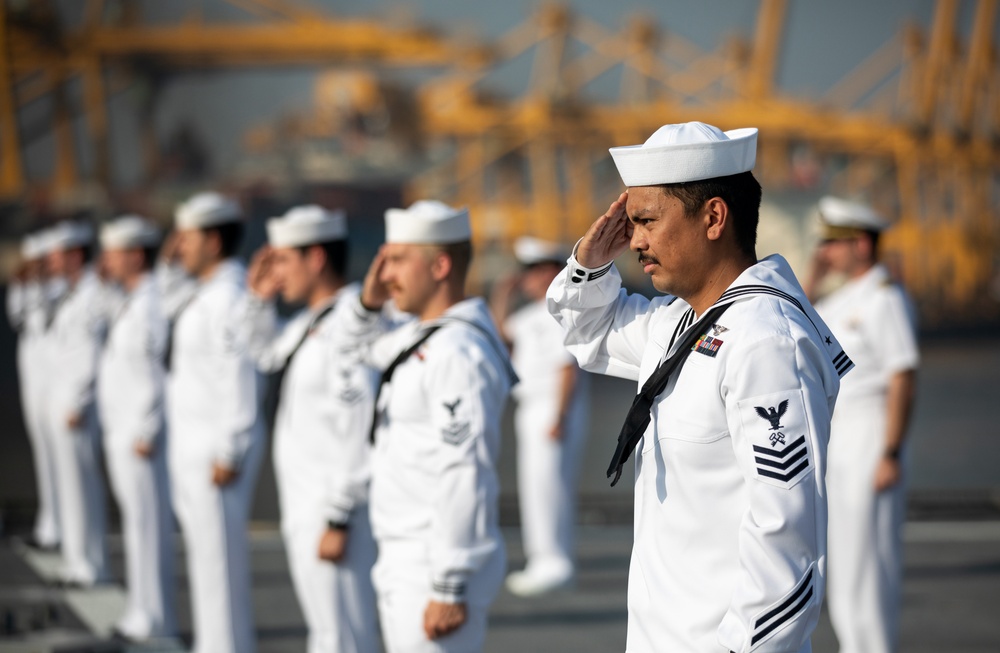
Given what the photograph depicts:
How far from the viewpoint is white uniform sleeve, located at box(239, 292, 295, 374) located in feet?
14.1

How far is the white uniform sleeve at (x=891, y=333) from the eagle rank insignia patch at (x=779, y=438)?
2830 mm

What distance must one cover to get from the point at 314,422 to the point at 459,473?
1028mm

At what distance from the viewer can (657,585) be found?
2.02m

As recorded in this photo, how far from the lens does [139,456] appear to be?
18.1 ft

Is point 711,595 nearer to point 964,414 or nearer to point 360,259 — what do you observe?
point 964,414

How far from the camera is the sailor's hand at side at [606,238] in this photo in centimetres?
219

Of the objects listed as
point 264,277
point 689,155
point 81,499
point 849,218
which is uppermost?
point 689,155

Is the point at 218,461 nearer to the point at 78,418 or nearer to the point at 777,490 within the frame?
the point at 78,418

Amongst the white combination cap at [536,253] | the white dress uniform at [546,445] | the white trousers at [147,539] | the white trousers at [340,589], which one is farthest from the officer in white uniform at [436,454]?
the white combination cap at [536,253]

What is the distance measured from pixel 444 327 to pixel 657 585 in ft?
4.20

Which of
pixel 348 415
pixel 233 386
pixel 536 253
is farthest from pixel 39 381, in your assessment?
pixel 348 415

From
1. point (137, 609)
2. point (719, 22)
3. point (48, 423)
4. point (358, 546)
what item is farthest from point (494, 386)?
point (719, 22)

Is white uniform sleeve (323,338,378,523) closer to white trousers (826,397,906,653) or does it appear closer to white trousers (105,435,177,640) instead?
white trousers (826,397,906,653)

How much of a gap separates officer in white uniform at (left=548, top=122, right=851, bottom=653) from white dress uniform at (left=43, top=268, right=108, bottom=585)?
5250 mm
